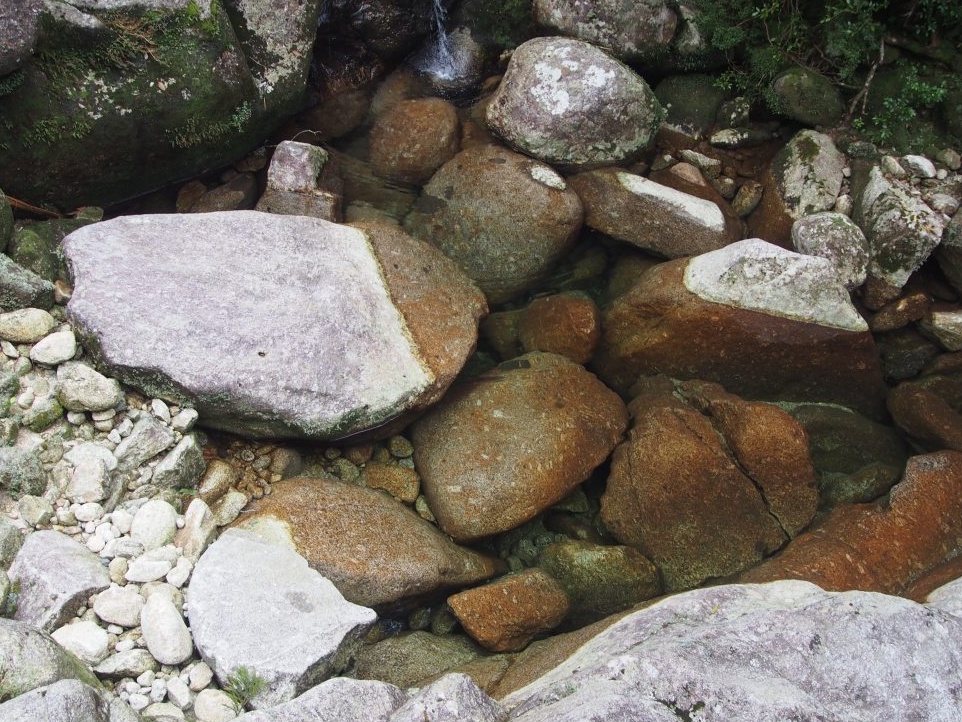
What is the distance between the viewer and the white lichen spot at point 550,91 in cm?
523

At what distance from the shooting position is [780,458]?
4305 mm

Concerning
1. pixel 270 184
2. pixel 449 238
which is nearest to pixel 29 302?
pixel 270 184

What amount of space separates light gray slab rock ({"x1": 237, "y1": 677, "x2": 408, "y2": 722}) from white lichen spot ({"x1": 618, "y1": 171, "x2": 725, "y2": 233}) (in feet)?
12.6

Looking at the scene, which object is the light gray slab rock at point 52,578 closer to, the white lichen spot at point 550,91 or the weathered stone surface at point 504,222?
the weathered stone surface at point 504,222

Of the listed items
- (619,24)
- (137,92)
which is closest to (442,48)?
(619,24)

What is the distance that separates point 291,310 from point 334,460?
94 cm

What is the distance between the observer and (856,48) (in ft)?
17.2

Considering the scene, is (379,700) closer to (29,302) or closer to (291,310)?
(291,310)

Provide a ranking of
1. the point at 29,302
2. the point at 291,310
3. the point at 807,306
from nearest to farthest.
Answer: the point at 29,302 → the point at 291,310 → the point at 807,306

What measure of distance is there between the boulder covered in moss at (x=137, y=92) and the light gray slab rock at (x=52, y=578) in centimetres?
237

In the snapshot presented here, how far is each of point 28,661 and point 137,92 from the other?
3.27m

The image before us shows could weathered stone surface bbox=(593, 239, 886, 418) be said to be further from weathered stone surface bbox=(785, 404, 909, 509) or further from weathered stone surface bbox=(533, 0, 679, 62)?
weathered stone surface bbox=(533, 0, 679, 62)

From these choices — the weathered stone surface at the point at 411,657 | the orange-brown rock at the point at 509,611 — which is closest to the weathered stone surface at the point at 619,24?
the orange-brown rock at the point at 509,611

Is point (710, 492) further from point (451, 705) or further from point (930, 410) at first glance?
point (451, 705)
